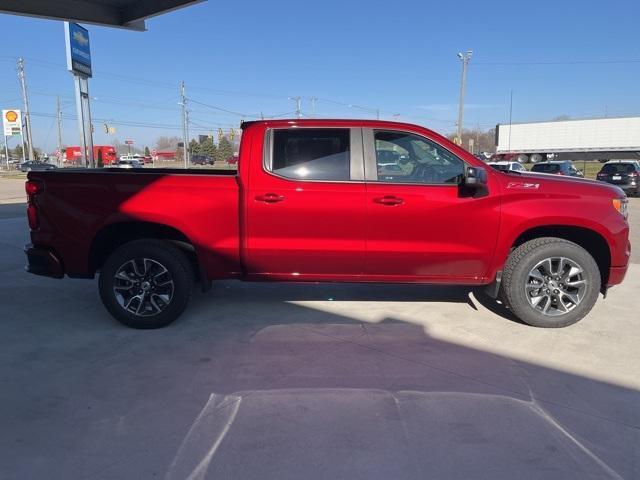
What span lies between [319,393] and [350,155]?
88.3 inches

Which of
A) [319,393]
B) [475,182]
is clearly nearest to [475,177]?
[475,182]

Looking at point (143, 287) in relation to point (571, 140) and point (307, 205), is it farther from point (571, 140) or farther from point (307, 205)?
point (571, 140)

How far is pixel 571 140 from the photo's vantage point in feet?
147

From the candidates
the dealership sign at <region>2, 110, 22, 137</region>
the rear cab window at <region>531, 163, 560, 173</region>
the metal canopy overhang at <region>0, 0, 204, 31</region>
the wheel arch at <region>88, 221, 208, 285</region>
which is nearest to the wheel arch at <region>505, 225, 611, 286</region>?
the wheel arch at <region>88, 221, 208, 285</region>

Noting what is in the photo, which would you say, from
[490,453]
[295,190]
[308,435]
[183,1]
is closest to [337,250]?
[295,190]

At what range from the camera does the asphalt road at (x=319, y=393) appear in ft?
9.32

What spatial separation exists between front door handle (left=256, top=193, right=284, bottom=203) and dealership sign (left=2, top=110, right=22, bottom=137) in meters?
73.7

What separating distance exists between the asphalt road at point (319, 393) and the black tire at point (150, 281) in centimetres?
16

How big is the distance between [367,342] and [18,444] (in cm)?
273

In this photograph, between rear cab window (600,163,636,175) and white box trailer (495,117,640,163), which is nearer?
rear cab window (600,163,636,175)

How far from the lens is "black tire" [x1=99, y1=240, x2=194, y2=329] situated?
4.79 meters

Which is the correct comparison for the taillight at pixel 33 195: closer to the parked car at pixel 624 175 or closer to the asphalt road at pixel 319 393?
the asphalt road at pixel 319 393

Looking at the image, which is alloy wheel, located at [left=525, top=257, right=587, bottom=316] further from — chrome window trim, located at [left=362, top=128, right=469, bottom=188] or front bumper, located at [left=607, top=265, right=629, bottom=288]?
chrome window trim, located at [left=362, top=128, right=469, bottom=188]

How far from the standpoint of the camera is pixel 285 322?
5105 mm
